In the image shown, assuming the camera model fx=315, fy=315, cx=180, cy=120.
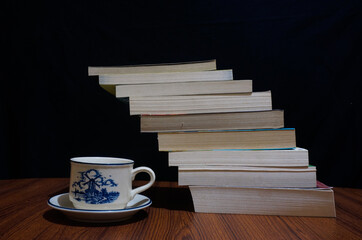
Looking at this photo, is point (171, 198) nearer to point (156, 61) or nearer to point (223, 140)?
point (223, 140)

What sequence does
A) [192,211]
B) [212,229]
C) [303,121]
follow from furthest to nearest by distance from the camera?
[303,121] → [192,211] → [212,229]

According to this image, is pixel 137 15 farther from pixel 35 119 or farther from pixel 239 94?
pixel 239 94

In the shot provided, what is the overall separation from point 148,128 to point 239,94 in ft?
0.70

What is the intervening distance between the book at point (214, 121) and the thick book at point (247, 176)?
88 millimetres

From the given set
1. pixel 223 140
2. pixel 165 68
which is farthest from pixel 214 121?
pixel 165 68

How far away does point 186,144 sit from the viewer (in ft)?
2.21

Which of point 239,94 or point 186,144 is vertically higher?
point 239,94

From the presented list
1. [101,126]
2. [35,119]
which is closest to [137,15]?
[101,126]

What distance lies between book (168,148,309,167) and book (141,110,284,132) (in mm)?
57

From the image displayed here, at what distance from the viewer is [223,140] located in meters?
0.67

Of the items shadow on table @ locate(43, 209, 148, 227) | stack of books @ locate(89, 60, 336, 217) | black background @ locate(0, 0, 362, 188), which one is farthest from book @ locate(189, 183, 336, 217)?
black background @ locate(0, 0, 362, 188)

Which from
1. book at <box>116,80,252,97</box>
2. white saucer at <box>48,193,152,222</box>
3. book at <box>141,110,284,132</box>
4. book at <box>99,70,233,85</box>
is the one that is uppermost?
book at <box>99,70,233,85</box>

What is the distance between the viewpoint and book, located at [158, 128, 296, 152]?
2.15 feet

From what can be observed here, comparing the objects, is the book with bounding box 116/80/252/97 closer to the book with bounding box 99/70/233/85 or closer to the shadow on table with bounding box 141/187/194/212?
the book with bounding box 99/70/233/85
